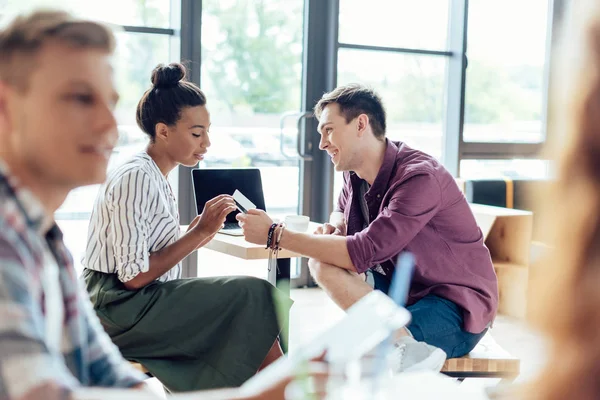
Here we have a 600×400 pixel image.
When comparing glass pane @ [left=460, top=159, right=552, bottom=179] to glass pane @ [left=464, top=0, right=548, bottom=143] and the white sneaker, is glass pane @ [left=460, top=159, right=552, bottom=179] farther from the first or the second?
the white sneaker

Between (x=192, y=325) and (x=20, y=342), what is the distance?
1.52m

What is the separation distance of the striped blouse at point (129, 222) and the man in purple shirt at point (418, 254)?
1.20 ft

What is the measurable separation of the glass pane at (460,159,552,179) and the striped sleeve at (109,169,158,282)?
12.1 ft

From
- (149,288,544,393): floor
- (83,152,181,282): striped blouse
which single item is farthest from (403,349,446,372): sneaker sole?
(149,288,544,393): floor

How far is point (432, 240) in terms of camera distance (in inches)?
98.4

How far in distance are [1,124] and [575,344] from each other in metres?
0.73

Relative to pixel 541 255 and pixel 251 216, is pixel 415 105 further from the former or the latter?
pixel 541 255

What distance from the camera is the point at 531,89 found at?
231 inches

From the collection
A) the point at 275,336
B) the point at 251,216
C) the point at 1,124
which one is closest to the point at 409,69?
the point at 251,216

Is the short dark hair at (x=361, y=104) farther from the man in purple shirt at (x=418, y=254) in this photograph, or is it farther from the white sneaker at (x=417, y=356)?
the white sneaker at (x=417, y=356)

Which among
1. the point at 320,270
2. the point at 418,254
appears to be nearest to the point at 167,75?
the point at 320,270

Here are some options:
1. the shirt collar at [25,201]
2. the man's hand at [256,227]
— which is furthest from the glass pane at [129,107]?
the shirt collar at [25,201]

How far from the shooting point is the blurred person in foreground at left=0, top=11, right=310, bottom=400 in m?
0.79

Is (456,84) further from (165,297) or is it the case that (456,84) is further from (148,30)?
(165,297)
